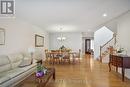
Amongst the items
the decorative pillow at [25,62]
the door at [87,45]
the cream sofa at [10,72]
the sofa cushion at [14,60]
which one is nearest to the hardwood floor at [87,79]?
the cream sofa at [10,72]

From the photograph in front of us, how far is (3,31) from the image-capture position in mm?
4938

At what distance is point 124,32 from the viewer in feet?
19.9

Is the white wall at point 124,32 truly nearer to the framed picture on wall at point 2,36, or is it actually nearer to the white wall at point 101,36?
the framed picture on wall at point 2,36

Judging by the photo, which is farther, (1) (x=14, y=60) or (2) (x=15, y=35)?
(2) (x=15, y=35)

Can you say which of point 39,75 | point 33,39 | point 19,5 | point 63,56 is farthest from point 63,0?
point 63,56

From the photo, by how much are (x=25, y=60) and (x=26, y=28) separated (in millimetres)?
2278

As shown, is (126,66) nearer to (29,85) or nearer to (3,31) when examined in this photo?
(29,85)

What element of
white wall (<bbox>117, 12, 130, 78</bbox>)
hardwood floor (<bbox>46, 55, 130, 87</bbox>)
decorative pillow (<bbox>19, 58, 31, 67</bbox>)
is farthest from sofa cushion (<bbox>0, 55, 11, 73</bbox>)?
white wall (<bbox>117, 12, 130, 78</bbox>)

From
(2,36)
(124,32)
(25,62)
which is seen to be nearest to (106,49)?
(124,32)

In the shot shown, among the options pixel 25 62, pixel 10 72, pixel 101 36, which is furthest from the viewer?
pixel 101 36

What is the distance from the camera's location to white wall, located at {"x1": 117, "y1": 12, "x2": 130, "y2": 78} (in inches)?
223

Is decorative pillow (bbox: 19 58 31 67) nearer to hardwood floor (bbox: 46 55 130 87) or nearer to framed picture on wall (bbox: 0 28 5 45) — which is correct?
framed picture on wall (bbox: 0 28 5 45)

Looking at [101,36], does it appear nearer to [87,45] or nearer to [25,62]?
[25,62]

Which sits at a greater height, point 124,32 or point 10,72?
point 124,32
